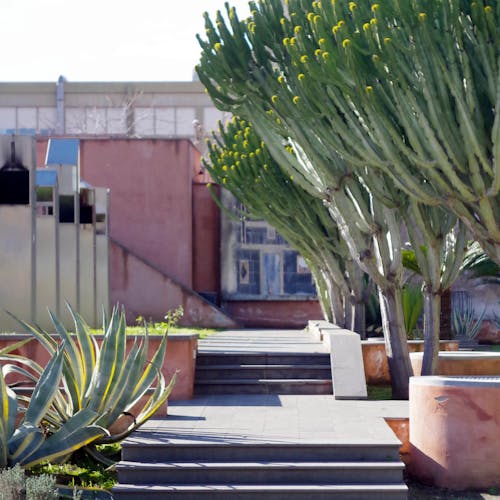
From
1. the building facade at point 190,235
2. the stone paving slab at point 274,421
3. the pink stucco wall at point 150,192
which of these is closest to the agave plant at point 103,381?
the stone paving slab at point 274,421

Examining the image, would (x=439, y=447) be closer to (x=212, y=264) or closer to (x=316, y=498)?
(x=316, y=498)

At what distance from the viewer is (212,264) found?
31.0m

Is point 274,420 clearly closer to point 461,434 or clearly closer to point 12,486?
point 461,434

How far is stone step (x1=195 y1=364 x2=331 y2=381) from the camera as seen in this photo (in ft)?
47.6

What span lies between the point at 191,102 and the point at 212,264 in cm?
1771

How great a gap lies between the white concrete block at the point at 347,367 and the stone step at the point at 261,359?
1.15 feet

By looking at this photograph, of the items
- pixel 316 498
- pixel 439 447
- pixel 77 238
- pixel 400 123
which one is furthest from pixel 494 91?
pixel 77 238

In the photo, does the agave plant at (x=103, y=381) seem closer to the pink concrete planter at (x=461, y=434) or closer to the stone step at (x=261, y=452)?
the stone step at (x=261, y=452)

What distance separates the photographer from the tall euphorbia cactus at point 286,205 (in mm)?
19672

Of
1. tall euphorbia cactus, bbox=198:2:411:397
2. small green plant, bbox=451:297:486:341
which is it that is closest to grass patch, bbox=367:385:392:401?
tall euphorbia cactus, bbox=198:2:411:397

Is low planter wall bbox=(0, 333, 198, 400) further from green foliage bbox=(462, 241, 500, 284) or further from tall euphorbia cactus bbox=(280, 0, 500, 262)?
green foliage bbox=(462, 241, 500, 284)

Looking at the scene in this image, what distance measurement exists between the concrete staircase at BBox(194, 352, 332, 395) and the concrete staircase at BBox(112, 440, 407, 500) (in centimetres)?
434

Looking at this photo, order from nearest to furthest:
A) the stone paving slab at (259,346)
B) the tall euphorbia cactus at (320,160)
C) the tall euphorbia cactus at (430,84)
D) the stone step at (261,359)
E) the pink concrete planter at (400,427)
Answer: the tall euphorbia cactus at (430,84) < the pink concrete planter at (400,427) < the tall euphorbia cactus at (320,160) < the stone step at (261,359) < the stone paving slab at (259,346)

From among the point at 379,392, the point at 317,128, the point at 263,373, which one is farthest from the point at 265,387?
the point at 317,128
